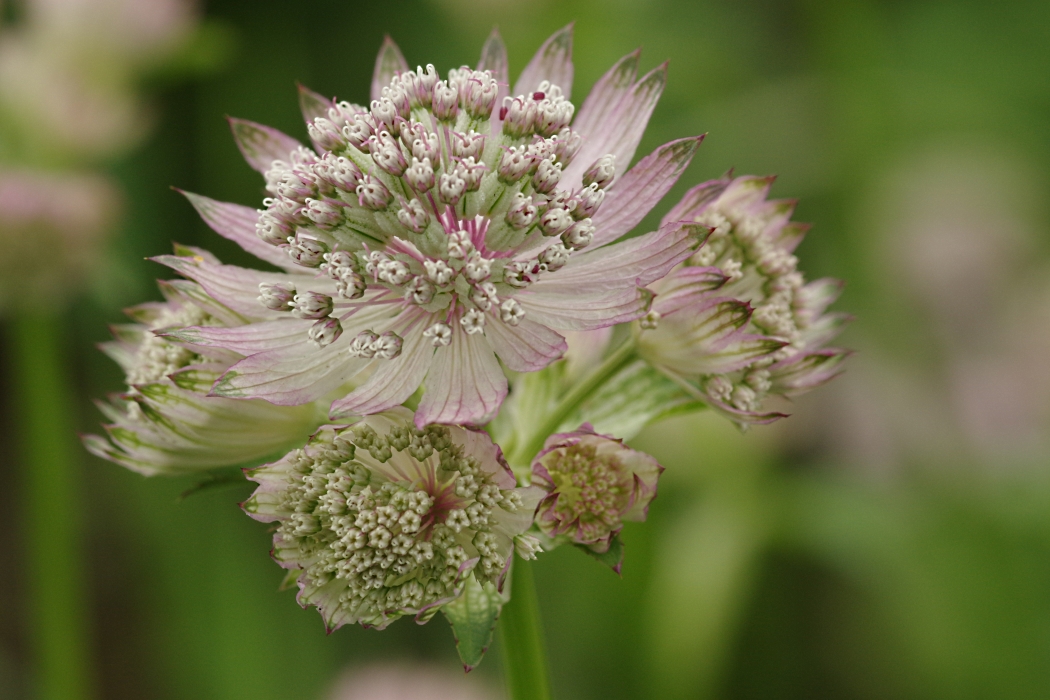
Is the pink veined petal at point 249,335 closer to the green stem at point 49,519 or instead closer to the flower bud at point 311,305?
the flower bud at point 311,305

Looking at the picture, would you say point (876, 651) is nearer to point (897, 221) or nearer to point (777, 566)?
point (777, 566)

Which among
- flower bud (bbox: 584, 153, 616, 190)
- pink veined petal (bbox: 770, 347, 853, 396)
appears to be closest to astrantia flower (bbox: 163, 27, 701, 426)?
flower bud (bbox: 584, 153, 616, 190)

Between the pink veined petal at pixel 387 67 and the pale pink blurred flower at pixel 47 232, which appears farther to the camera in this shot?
the pale pink blurred flower at pixel 47 232

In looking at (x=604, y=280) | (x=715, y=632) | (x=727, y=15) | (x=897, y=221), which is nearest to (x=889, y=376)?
(x=897, y=221)

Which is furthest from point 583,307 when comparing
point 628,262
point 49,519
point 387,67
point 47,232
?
point 47,232

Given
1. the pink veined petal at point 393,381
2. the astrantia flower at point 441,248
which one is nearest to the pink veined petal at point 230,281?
the astrantia flower at point 441,248

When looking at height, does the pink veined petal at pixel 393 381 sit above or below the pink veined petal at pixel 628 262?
below

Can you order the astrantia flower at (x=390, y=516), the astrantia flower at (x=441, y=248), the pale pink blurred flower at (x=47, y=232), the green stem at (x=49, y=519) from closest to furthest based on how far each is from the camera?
the astrantia flower at (x=390, y=516)
the astrantia flower at (x=441, y=248)
the green stem at (x=49, y=519)
the pale pink blurred flower at (x=47, y=232)
